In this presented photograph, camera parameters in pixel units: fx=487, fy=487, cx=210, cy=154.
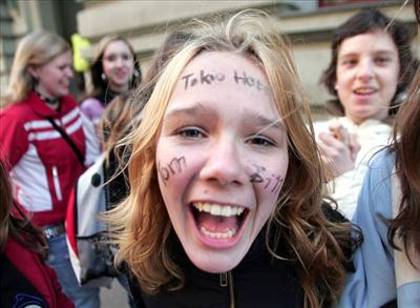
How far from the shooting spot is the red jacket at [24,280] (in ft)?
5.18

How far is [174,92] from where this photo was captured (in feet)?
4.45


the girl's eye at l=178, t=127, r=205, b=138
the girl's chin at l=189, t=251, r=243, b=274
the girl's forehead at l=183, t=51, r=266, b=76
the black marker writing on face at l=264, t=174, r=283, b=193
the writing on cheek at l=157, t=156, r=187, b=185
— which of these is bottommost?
the girl's chin at l=189, t=251, r=243, b=274

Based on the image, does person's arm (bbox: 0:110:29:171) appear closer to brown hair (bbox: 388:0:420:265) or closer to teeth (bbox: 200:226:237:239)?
teeth (bbox: 200:226:237:239)

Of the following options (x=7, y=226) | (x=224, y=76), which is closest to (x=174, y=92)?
(x=224, y=76)

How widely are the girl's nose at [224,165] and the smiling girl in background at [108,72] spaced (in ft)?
9.97

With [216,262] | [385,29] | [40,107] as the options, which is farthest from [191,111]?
[40,107]

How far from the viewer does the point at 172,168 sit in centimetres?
131

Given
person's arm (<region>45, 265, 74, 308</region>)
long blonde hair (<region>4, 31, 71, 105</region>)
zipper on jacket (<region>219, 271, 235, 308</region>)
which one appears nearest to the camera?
zipper on jacket (<region>219, 271, 235, 308</region>)

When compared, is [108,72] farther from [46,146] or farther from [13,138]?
[13,138]

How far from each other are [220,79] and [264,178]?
292 mm

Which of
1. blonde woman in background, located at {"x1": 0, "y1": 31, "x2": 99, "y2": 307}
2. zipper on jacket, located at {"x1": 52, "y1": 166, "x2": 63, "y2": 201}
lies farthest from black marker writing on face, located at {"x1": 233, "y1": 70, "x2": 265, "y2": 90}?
zipper on jacket, located at {"x1": 52, "y1": 166, "x2": 63, "y2": 201}

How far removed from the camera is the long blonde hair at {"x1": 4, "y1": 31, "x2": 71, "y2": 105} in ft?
11.2

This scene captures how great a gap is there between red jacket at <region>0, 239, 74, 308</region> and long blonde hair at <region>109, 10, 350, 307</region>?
0.32 meters

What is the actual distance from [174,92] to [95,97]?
3.22 m
